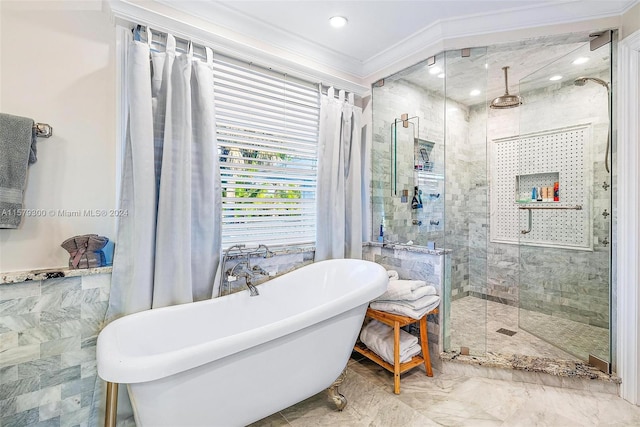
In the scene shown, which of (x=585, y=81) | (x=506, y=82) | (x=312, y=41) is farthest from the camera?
(x=506, y=82)

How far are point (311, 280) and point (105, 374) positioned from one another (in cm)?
137

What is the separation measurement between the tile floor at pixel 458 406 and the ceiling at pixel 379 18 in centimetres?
248

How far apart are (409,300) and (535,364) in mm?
998

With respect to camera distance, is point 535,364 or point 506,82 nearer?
point 535,364

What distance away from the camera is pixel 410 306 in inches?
78.7

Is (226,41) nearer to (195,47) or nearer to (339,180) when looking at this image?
(195,47)

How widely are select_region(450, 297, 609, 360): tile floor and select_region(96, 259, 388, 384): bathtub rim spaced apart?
1.23 metres

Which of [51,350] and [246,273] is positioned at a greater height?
[246,273]

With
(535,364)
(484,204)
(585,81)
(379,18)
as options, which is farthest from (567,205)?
(379,18)

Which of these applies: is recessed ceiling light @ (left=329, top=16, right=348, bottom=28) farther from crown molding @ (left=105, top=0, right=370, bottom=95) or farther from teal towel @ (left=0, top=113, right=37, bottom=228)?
teal towel @ (left=0, top=113, right=37, bottom=228)

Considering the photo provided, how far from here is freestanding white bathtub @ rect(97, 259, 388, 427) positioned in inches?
42.6

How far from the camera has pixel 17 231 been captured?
1.42 meters

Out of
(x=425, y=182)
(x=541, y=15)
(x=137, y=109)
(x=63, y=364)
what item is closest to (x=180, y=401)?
(x=63, y=364)

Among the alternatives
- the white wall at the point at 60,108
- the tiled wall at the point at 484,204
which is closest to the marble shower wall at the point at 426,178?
the tiled wall at the point at 484,204
